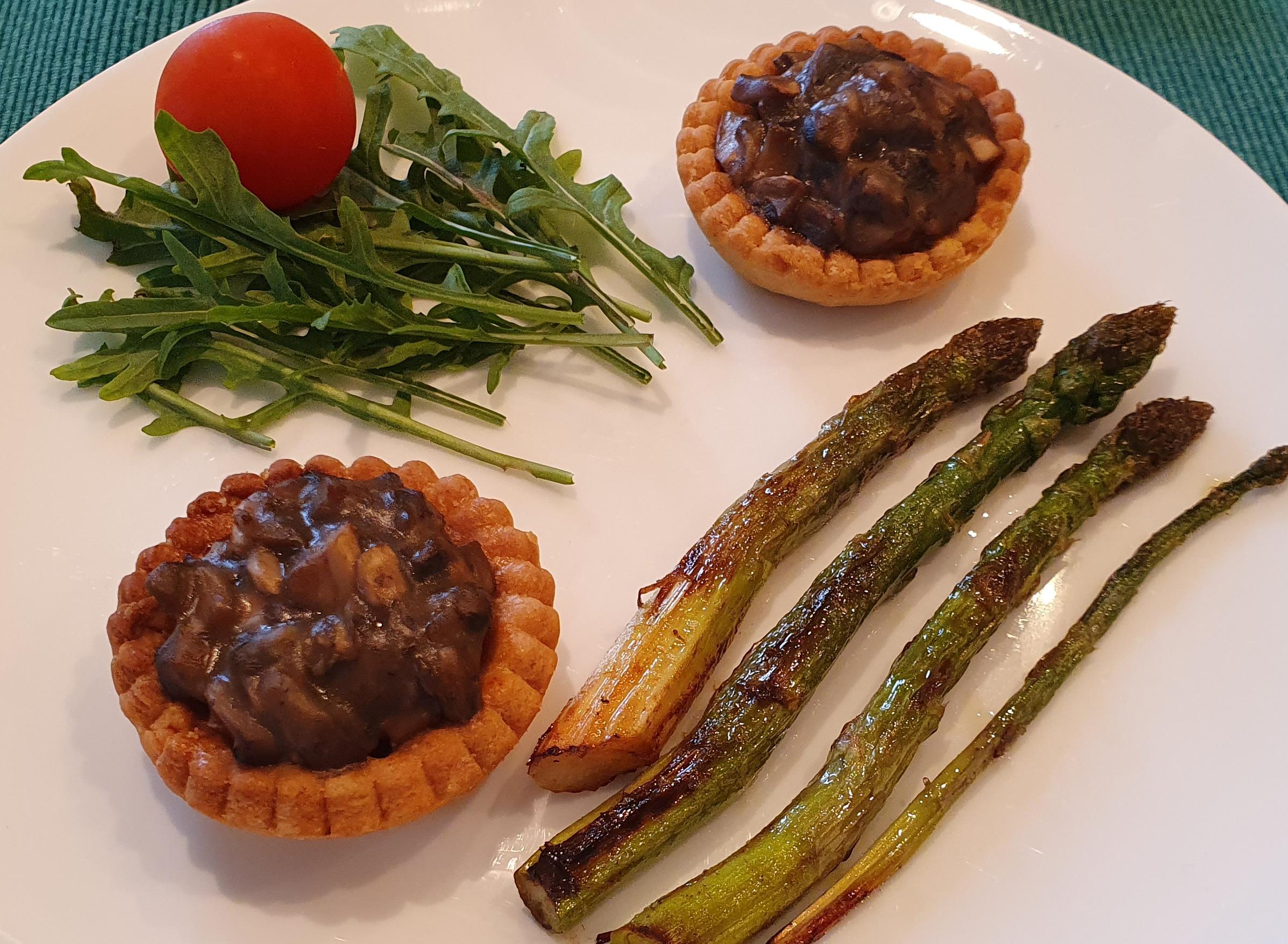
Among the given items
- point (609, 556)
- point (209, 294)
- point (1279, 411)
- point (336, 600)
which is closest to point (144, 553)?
point (336, 600)

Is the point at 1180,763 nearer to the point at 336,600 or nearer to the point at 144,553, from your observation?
the point at 336,600

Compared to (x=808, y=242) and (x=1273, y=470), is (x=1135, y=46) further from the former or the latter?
(x=1273, y=470)

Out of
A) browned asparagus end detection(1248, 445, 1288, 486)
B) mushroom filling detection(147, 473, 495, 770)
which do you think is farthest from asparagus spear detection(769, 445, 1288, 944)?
mushroom filling detection(147, 473, 495, 770)

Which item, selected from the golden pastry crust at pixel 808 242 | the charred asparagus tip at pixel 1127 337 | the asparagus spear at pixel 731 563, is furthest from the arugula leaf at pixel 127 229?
the charred asparagus tip at pixel 1127 337

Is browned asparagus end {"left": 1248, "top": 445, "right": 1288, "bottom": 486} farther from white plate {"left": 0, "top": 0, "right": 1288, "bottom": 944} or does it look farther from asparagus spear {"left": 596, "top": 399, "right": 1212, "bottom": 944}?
asparagus spear {"left": 596, "top": 399, "right": 1212, "bottom": 944}

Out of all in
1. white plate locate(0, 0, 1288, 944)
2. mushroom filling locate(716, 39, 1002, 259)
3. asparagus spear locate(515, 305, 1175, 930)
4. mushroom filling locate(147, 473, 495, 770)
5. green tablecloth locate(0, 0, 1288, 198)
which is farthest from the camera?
green tablecloth locate(0, 0, 1288, 198)
